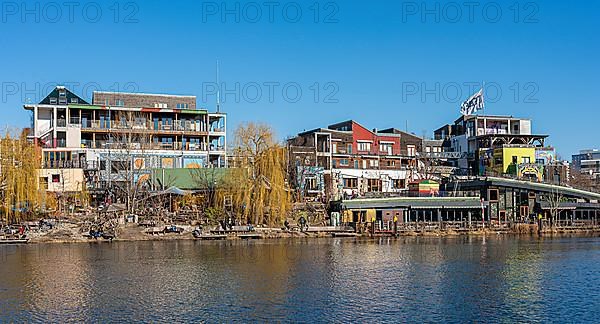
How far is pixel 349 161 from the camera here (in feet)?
312

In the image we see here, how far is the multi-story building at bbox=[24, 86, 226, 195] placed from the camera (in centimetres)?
7956

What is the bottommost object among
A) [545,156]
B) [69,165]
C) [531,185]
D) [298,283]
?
[298,283]

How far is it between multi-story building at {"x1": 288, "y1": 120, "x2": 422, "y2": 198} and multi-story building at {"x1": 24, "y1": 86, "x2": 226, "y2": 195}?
1107cm

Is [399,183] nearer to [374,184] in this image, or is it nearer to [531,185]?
[374,184]

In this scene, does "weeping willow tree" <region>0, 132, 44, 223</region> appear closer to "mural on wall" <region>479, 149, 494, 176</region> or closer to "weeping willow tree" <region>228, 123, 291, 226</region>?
"weeping willow tree" <region>228, 123, 291, 226</region>

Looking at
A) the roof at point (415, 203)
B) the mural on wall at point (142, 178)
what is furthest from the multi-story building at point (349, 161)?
the mural on wall at point (142, 178)

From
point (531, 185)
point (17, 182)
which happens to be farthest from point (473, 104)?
point (17, 182)

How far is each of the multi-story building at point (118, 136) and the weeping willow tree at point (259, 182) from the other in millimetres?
13771

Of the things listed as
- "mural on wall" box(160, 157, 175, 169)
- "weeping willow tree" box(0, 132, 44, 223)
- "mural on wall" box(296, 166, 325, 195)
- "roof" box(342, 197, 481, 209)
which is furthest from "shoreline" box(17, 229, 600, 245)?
"mural on wall" box(160, 157, 175, 169)

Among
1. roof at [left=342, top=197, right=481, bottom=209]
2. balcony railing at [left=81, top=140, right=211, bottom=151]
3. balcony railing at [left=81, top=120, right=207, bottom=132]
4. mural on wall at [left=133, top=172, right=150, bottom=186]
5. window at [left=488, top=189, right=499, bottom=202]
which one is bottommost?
roof at [left=342, top=197, right=481, bottom=209]

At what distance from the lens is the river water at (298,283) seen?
101ft

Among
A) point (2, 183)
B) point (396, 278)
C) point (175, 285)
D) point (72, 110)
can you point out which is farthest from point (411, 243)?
point (72, 110)

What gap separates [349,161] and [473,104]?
83.0 feet

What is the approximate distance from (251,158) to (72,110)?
27331mm
